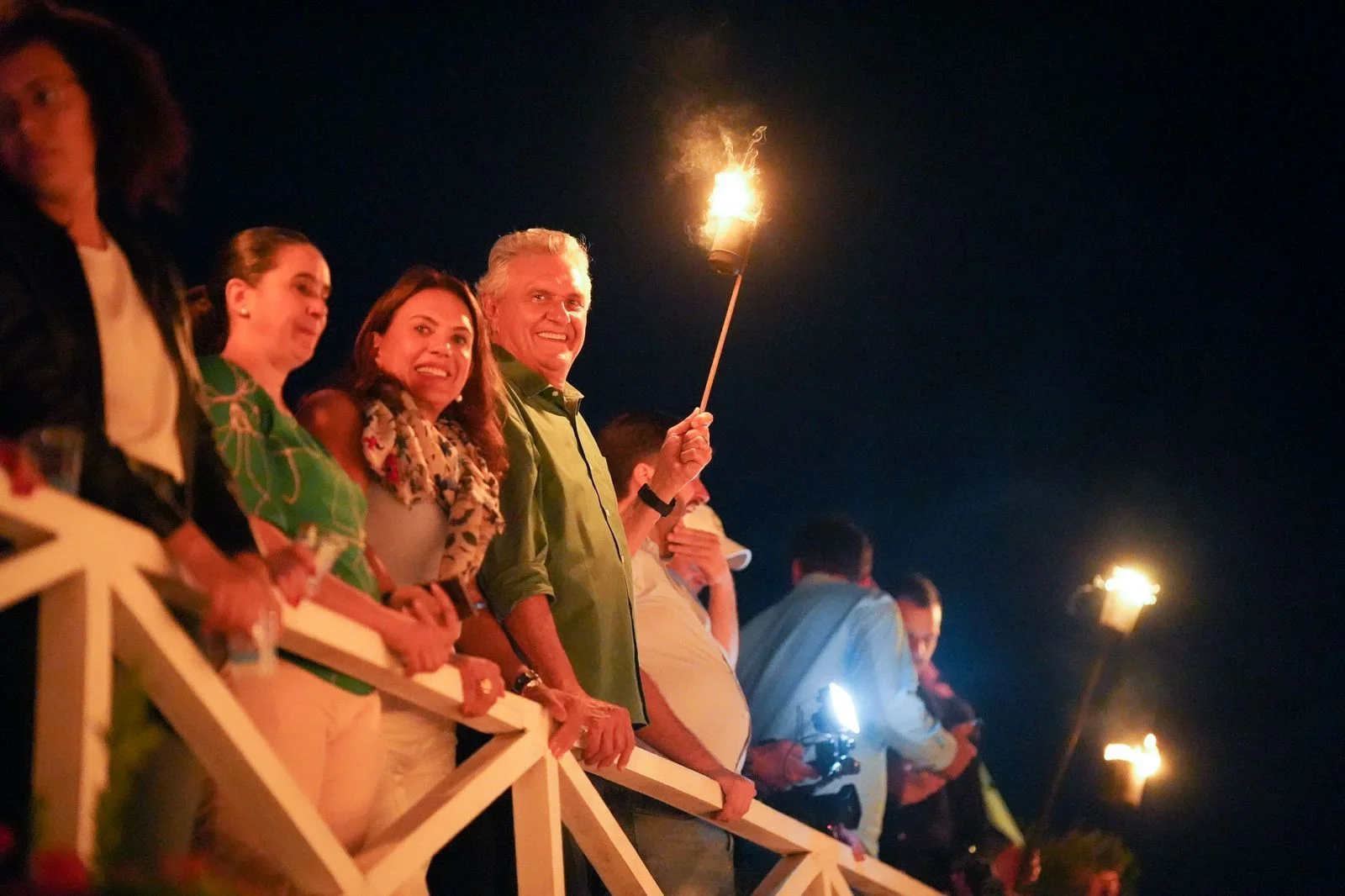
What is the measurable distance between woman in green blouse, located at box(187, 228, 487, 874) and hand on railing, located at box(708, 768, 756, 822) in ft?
3.27

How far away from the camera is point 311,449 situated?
249 centimetres

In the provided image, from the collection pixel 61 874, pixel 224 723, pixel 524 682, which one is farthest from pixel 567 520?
pixel 61 874

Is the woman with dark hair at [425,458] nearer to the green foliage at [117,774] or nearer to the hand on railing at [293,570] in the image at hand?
the hand on railing at [293,570]

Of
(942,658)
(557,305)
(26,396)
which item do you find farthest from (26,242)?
A: (942,658)

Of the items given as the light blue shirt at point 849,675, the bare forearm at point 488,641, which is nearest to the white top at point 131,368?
the bare forearm at point 488,641

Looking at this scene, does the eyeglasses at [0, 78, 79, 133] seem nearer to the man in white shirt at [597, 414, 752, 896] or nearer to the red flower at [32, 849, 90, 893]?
the red flower at [32, 849, 90, 893]

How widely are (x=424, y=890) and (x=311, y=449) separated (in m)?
0.82

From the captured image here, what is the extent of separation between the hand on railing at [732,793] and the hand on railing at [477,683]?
959 mm

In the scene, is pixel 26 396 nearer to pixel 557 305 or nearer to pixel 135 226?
pixel 135 226

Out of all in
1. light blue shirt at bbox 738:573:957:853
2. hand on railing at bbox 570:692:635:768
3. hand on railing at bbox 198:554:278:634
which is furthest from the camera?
light blue shirt at bbox 738:573:957:853

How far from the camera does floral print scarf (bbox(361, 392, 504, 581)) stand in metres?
2.74

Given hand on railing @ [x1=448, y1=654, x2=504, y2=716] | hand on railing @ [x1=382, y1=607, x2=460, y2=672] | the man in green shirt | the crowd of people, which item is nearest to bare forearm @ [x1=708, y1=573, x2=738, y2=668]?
the crowd of people

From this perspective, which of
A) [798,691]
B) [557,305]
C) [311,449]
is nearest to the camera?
[311,449]

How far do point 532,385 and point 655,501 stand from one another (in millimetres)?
530
